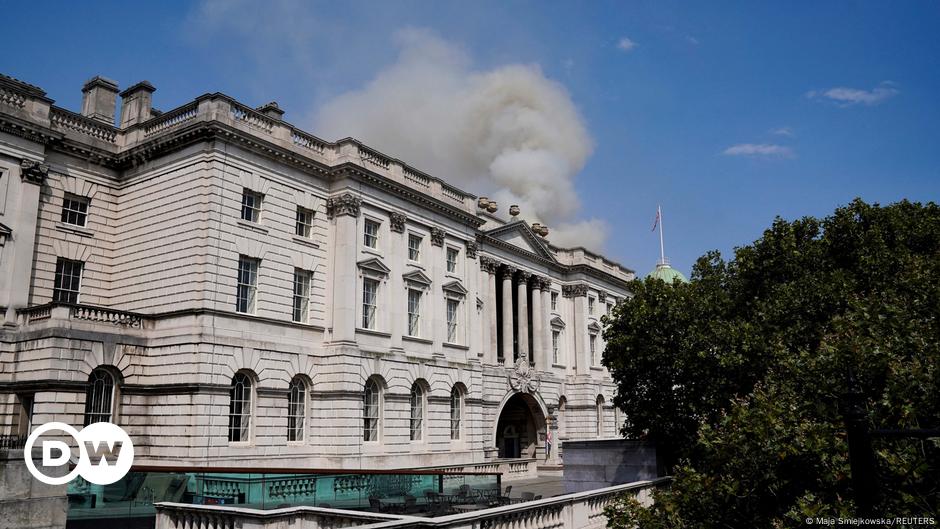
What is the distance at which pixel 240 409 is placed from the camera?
32.0m

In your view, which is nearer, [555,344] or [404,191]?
[404,191]

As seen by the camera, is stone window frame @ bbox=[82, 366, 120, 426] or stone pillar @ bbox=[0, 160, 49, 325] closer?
stone window frame @ bbox=[82, 366, 120, 426]

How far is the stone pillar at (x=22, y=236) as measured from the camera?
29.2 metres

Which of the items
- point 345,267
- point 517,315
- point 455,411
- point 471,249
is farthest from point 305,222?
point 517,315

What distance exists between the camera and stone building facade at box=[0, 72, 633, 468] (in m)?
29.5

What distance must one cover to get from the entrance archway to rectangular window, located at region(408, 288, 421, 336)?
624 inches

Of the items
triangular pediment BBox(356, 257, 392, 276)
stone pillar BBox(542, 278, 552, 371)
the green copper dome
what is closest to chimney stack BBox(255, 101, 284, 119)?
triangular pediment BBox(356, 257, 392, 276)

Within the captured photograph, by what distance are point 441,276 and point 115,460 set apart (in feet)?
65.5

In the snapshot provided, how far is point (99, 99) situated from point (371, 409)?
19751mm

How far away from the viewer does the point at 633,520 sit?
1541 cm

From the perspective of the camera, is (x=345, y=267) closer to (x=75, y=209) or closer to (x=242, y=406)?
(x=242, y=406)

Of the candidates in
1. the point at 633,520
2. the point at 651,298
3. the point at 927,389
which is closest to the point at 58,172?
the point at 651,298

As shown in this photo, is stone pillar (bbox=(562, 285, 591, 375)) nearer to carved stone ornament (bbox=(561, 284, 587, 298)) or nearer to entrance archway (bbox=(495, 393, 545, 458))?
carved stone ornament (bbox=(561, 284, 587, 298))

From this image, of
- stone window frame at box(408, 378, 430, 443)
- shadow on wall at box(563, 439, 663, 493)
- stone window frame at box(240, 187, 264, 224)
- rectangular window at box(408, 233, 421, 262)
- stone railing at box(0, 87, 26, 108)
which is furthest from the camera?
rectangular window at box(408, 233, 421, 262)
